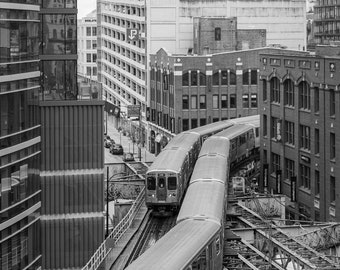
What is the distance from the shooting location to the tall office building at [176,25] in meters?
120

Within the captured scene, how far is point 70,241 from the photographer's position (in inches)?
1636

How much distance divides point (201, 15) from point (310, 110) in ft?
176

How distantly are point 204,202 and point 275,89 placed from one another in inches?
1391

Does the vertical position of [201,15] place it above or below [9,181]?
above

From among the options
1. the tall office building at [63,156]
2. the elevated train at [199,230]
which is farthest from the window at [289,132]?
the tall office building at [63,156]

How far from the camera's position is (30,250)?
3484cm

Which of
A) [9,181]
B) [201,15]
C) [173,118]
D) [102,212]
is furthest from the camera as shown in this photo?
[201,15]

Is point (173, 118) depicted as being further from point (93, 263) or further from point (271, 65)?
point (93, 263)

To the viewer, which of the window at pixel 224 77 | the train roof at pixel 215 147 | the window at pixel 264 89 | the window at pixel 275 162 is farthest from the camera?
the window at pixel 224 77

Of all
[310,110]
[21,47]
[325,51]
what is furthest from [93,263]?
[325,51]

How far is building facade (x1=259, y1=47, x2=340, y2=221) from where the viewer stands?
6425 centimetres

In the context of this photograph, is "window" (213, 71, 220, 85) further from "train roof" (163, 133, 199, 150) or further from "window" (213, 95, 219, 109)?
"train roof" (163, 133, 199, 150)

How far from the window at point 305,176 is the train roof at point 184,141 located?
8.41 meters

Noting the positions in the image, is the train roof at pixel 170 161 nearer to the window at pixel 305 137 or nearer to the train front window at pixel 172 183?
the train front window at pixel 172 183
